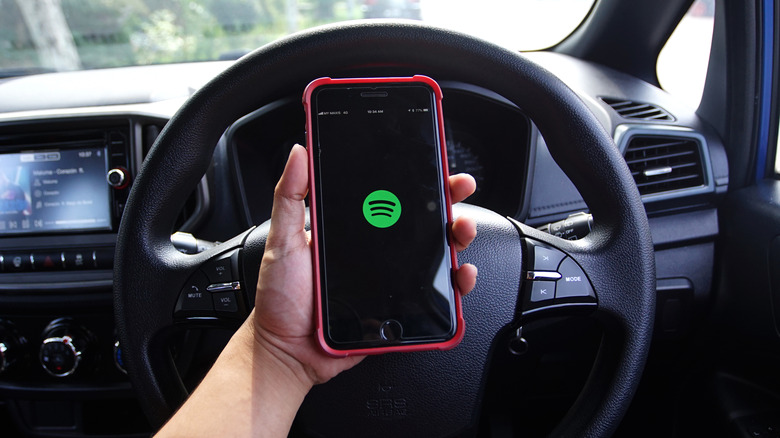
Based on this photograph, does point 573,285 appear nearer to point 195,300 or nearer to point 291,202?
point 291,202

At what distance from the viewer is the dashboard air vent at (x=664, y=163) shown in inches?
52.6

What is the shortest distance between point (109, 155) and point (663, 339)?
4.22 ft

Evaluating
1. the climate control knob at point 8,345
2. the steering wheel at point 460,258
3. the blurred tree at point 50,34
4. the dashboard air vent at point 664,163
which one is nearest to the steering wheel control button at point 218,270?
the steering wheel at point 460,258

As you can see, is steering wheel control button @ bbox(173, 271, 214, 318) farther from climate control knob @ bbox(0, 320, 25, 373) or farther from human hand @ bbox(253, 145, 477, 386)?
climate control knob @ bbox(0, 320, 25, 373)

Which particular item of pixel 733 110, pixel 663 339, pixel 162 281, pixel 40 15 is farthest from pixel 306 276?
pixel 40 15

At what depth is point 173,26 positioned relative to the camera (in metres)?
1.79

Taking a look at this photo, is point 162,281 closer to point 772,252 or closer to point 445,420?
point 445,420

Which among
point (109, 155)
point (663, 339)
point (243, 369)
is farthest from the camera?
point (663, 339)

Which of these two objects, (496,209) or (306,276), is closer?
(306,276)

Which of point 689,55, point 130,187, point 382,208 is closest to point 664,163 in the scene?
point 689,55

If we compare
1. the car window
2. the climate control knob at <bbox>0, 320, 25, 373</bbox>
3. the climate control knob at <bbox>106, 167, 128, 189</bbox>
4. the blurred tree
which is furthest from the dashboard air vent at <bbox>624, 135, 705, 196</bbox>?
the blurred tree

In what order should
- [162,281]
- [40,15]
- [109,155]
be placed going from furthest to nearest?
[40,15]
[109,155]
[162,281]

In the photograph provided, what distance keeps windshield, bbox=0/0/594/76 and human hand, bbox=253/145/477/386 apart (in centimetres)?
101

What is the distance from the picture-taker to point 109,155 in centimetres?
126
